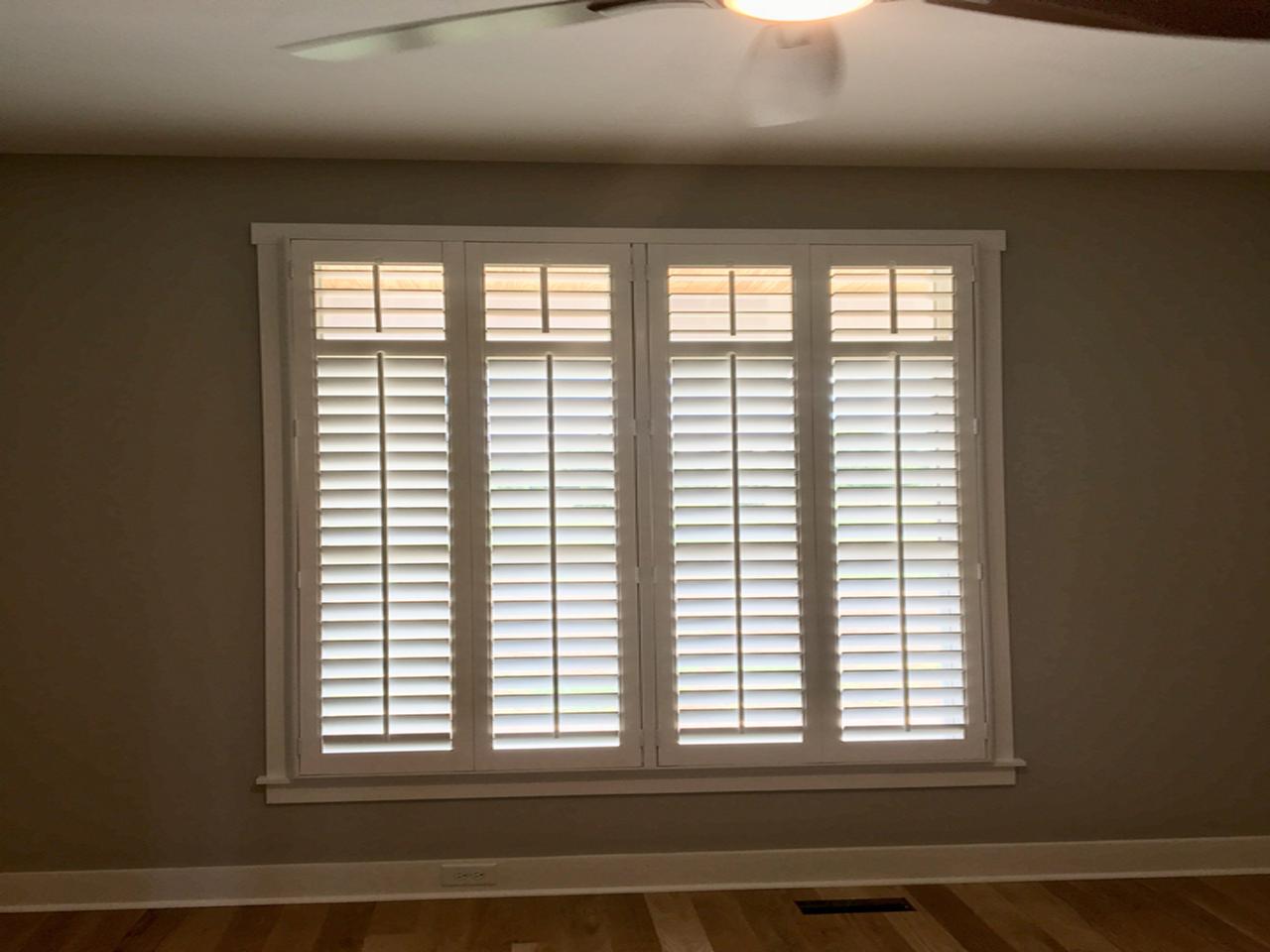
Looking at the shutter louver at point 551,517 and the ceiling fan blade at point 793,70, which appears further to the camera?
the shutter louver at point 551,517

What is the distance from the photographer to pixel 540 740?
3.71 meters

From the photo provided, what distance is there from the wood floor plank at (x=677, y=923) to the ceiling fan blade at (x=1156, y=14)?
258 cm

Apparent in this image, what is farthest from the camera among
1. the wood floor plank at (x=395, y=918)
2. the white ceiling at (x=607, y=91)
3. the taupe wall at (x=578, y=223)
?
the taupe wall at (x=578, y=223)

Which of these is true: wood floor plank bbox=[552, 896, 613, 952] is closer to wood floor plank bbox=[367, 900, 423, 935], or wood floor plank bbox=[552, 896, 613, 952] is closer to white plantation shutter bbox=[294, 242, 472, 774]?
wood floor plank bbox=[367, 900, 423, 935]

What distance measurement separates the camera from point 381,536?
369 cm

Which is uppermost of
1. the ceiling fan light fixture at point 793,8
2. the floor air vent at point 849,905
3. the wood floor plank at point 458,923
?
the ceiling fan light fixture at point 793,8

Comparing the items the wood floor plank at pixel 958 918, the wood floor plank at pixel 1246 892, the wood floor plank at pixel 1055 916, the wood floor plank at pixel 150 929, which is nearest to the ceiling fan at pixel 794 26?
the wood floor plank at pixel 958 918

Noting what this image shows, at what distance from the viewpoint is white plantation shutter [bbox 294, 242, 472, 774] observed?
3664 mm

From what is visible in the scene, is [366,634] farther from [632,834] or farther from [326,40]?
[326,40]

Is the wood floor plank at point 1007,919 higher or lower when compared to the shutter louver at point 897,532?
lower

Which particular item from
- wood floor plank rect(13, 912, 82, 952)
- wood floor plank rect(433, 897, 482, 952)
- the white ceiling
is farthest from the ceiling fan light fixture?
wood floor plank rect(13, 912, 82, 952)

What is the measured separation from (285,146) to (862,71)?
1.79m

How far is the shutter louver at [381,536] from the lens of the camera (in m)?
3.66

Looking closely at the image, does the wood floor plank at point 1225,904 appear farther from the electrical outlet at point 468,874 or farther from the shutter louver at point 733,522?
the electrical outlet at point 468,874
